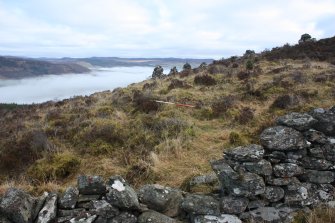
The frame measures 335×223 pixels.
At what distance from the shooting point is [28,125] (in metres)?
15.5

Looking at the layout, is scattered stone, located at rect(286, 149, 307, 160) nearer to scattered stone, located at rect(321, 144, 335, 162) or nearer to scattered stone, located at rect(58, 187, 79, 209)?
scattered stone, located at rect(321, 144, 335, 162)

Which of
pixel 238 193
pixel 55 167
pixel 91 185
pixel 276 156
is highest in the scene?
pixel 276 156

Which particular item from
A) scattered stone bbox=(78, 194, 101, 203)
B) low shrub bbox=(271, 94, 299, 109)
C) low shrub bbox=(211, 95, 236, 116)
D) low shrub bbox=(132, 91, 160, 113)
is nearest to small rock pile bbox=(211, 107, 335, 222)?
scattered stone bbox=(78, 194, 101, 203)

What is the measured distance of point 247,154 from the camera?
241 inches

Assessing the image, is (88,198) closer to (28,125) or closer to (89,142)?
(89,142)

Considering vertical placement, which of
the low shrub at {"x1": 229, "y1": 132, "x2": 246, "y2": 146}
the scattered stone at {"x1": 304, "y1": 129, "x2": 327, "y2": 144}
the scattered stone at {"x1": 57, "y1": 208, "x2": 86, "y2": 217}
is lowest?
the scattered stone at {"x1": 57, "y1": 208, "x2": 86, "y2": 217}

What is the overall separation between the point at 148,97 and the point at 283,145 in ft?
34.7

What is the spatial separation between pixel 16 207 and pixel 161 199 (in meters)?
2.20

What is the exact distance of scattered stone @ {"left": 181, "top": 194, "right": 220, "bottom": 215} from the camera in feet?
19.1

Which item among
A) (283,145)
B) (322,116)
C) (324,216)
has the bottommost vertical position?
(324,216)

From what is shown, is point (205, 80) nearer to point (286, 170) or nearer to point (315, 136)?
point (315, 136)

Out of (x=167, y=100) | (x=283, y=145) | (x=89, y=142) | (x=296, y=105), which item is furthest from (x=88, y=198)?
(x=167, y=100)

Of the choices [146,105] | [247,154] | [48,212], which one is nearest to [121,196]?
[48,212]

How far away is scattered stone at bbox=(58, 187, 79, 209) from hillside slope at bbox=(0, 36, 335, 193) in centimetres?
180
